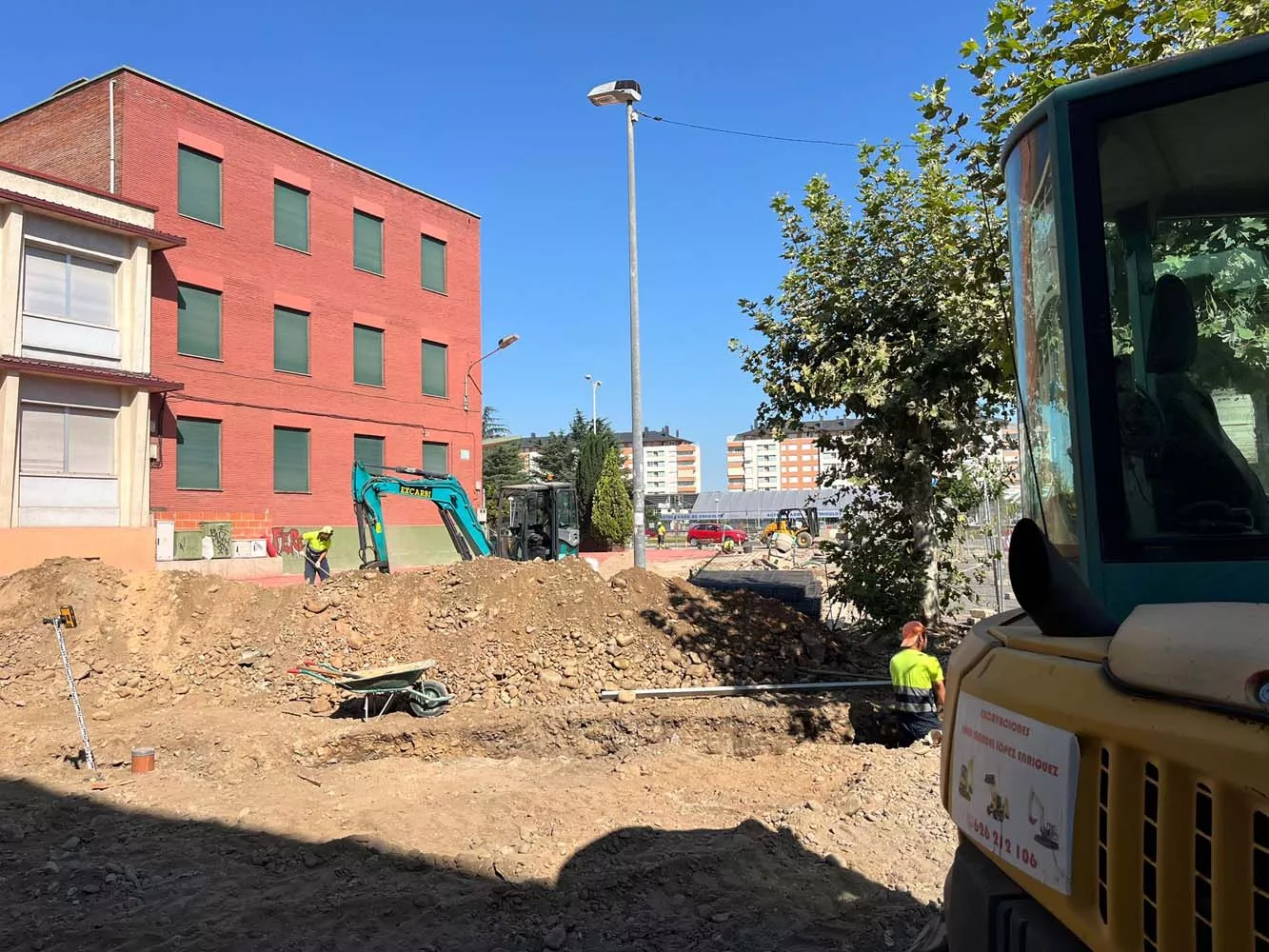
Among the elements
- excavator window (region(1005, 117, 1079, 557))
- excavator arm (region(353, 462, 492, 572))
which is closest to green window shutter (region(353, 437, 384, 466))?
excavator arm (region(353, 462, 492, 572))

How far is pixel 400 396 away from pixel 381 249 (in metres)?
4.52

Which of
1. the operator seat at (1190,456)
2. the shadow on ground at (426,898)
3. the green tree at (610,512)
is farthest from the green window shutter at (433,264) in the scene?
the operator seat at (1190,456)

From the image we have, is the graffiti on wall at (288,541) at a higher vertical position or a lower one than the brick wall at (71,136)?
lower

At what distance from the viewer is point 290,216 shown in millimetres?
24453

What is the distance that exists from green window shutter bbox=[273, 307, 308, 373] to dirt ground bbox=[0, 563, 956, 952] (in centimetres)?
1163

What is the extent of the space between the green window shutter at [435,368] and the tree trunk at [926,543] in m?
20.9

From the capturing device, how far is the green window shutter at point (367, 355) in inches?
1029

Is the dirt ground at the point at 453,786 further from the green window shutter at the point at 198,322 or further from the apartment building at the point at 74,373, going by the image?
the green window shutter at the point at 198,322

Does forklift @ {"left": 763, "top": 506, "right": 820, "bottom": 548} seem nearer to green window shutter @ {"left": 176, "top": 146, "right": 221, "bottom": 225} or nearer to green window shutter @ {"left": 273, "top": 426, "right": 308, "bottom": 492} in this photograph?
green window shutter @ {"left": 273, "top": 426, "right": 308, "bottom": 492}

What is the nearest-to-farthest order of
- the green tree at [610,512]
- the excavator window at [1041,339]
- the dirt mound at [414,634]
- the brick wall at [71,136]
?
the excavator window at [1041,339]
the dirt mound at [414,634]
the brick wall at [71,136]
the green tree at [610,512]

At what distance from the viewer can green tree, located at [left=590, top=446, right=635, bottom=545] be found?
43531 mm

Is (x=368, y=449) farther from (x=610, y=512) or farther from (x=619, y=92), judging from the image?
(x=610, y=512)

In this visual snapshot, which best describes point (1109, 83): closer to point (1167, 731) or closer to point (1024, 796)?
point (1167, 731)

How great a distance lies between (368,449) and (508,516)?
22.9ft
